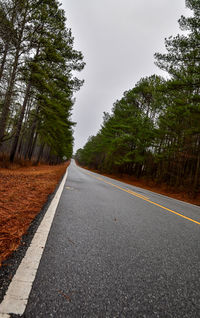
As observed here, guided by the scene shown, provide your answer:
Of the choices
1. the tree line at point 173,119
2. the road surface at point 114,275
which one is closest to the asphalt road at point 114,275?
the road surface at point 114,275

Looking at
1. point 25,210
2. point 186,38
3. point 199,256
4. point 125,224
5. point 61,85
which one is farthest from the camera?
point 61,85

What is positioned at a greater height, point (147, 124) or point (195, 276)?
point (147, 124)

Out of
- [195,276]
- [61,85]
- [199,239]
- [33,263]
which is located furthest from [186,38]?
[33,263]

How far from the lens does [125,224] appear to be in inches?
117

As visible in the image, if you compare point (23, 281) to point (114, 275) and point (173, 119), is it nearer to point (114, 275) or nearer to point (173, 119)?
point (114, 275)

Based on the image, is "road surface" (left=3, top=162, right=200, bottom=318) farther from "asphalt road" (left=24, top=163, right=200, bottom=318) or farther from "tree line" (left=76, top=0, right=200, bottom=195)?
"tree line" (left=76, top=0, right=200, bottom=195)

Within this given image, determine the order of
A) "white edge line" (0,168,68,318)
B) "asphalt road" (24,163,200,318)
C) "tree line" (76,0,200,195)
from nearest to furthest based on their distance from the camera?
"white edge line" (0,168,68,318) < "asphalt road" (24,163,200,318) < "tree line" (76,0,200,195)

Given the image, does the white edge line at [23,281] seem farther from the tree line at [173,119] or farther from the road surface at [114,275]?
the tree line at [173,119]

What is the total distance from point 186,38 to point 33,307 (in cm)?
1257

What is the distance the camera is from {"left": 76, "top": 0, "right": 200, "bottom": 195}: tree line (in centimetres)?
868

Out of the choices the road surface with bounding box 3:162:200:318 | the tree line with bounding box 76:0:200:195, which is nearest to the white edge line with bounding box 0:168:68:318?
the road surface with bounding box 3:162:200:318

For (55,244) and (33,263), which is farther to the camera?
(55,244)

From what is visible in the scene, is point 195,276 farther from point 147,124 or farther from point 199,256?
point 147,124

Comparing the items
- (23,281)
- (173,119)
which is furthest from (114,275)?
(173,119)
